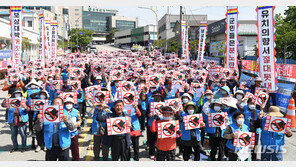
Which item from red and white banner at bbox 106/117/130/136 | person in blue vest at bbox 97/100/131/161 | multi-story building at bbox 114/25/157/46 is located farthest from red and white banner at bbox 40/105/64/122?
multi-story building at bbox 114/25/157/46

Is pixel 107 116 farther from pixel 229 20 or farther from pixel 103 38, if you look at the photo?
pixel 103 38

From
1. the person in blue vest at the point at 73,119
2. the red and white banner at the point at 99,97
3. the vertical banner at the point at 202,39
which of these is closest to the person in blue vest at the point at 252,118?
the red and white banner at the point at 99,97

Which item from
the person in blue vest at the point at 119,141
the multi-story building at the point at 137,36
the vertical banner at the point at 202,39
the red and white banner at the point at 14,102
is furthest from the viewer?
the multi-story building at the point at 137,36

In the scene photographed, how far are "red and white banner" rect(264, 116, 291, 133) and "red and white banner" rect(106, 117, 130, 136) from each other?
9.85 feet

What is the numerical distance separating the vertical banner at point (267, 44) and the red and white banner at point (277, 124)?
510cm

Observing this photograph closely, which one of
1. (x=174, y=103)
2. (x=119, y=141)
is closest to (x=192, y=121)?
(x=174, y=103)

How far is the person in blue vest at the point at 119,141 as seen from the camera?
18.4ft

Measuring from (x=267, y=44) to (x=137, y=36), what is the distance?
95927 mm

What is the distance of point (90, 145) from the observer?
304 inches

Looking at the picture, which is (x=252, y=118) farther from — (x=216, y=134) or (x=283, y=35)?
(x=283, y=35)

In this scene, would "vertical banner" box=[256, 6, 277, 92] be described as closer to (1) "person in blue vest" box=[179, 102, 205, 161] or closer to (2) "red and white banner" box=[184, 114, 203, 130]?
(1) "person in blue vest" box=[179, 102, 205, 161]

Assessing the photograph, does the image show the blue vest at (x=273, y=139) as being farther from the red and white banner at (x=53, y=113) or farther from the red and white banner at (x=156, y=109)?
the red and white banner at (x=53, y=113)

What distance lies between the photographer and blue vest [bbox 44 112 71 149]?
5500 mm

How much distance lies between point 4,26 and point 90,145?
26.9m
